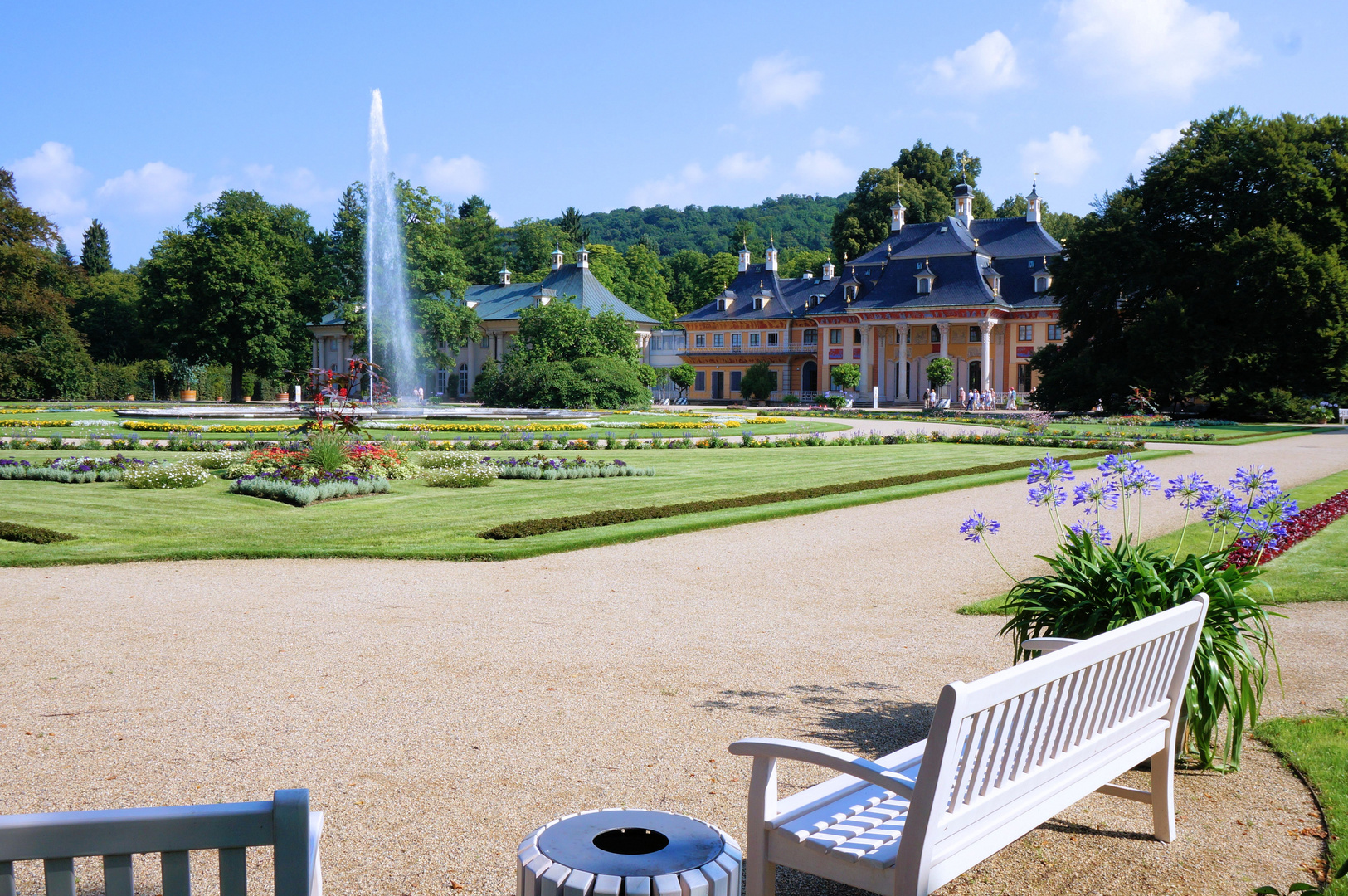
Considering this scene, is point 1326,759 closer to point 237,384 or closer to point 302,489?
point 302,489

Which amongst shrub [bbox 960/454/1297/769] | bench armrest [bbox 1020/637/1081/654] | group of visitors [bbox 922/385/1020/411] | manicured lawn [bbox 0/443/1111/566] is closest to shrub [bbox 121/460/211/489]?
manicured lawn [bbox 0/443/1111/566]

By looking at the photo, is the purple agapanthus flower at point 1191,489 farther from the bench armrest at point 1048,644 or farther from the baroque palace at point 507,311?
the baroque palace at point 507,311

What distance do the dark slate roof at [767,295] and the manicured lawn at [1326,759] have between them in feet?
195

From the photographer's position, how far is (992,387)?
57.4 m

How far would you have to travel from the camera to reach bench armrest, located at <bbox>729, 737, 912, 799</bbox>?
283 centimetres

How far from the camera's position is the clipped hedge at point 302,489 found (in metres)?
13.3

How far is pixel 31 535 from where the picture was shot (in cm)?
1050

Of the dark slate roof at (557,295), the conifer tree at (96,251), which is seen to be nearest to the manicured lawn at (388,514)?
the dark slate roof at (557,295)

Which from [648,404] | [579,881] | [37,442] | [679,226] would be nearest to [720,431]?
[648,404]

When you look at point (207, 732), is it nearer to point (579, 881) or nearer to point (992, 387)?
point (579, 881)

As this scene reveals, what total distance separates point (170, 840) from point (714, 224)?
112828mm

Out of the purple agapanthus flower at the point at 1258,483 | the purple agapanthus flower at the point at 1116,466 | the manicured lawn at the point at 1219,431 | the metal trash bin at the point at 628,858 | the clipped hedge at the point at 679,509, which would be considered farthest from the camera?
the manicured lawn at the point at 1219,431

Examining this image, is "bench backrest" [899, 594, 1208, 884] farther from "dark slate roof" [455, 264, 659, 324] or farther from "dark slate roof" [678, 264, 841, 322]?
"dark slate roof" [678, 264, 841, 322]

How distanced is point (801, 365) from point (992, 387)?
1243 cm
